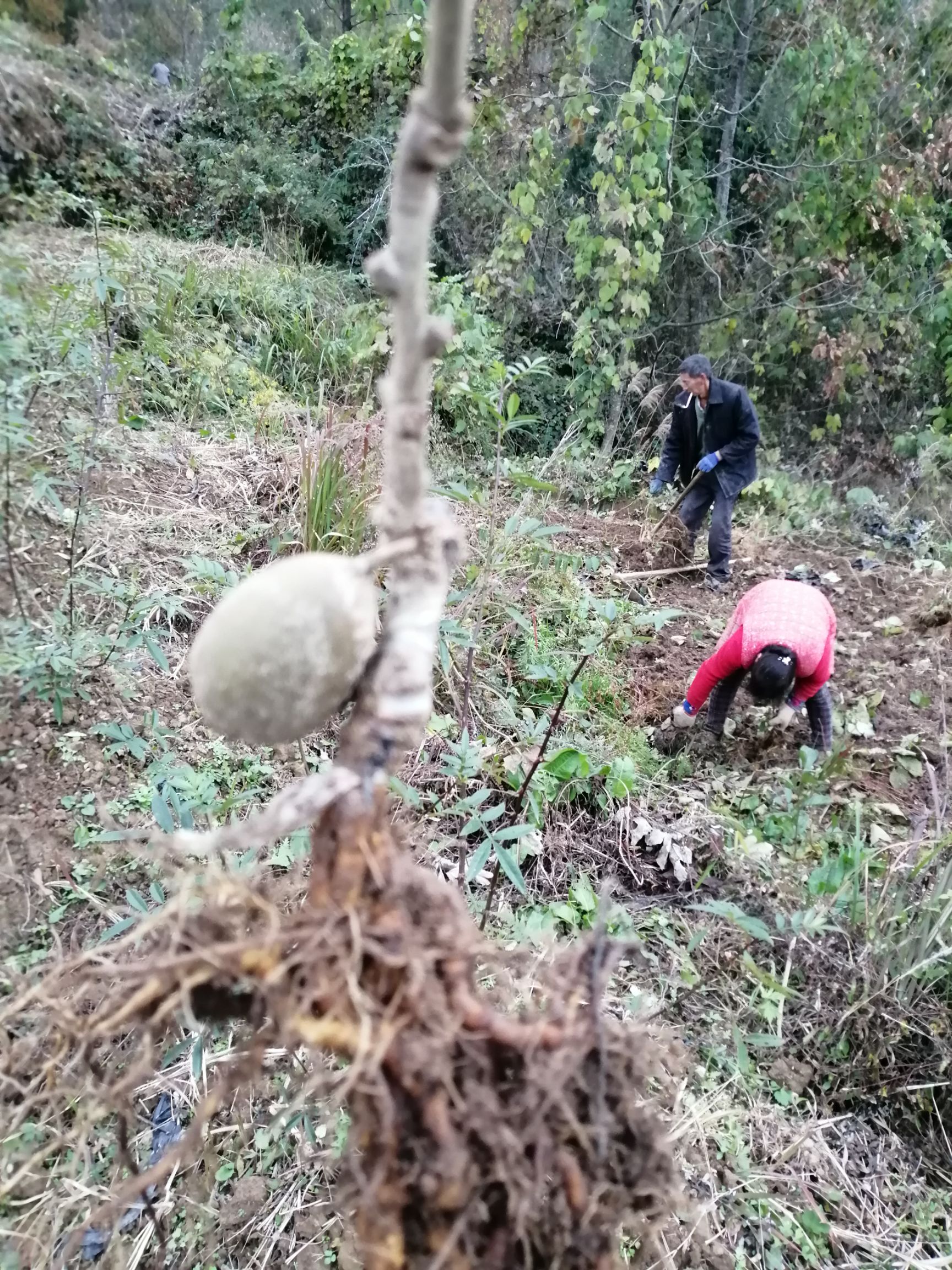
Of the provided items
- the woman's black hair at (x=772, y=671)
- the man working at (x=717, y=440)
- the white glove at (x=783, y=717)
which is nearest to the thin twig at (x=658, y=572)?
the man working at (x=717, y=440)

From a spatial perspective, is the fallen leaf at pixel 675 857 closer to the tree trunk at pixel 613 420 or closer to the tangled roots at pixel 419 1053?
the tangled roots at pixel 419 1053

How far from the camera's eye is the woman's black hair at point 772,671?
281cm

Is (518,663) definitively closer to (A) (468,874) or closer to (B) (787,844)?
(B) (787,844)

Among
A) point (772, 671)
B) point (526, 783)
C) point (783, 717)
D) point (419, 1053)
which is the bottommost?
point (783, 717)

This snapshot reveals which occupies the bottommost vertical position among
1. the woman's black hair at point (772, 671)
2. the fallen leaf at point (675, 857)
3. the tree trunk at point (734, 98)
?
the fallen leaf at point (675, 857)

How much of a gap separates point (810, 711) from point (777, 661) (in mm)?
545

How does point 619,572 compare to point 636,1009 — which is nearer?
point 636,1009

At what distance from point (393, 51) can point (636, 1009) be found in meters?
8.08

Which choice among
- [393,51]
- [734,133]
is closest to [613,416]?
[734,133]

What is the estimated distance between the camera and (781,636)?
9.61ft

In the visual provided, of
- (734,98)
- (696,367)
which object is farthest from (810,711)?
(734,98)

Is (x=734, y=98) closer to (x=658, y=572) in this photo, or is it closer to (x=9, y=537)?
(x=658, y=572)

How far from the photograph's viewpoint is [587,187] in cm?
660

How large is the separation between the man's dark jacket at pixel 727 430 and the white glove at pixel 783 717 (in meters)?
1.95
